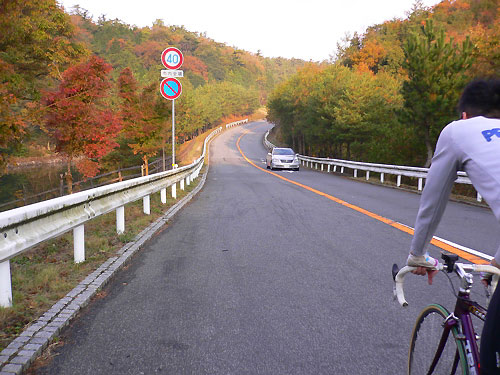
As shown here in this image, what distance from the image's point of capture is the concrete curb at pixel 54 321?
2828mm

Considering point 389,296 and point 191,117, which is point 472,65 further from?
→ point 191,117

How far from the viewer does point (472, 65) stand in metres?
23.6

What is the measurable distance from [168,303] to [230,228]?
3932mm

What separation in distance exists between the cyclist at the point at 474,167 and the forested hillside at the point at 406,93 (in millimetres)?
7160

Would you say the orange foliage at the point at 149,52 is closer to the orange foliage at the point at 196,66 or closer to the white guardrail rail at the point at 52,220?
the orange foliage at the point at 196,66

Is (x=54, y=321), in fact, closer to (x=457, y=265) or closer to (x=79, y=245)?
(x=79, y=245)

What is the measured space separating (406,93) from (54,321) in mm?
25404

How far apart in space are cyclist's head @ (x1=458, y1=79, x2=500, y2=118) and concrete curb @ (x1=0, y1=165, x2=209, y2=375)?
296cm

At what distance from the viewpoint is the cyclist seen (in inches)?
62.0

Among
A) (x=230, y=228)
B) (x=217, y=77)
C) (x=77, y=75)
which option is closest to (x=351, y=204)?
(x=230, y=228)

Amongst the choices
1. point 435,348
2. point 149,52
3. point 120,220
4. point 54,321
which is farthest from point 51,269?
point 149,52

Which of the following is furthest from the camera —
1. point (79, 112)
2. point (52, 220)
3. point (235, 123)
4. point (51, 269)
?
point (235, 123)

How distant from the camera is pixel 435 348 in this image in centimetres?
204

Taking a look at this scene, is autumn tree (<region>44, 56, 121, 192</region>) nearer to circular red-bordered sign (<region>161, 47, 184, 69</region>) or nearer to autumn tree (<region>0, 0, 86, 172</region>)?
autumn tree (<region>0, 0, 86, 172</region>)
